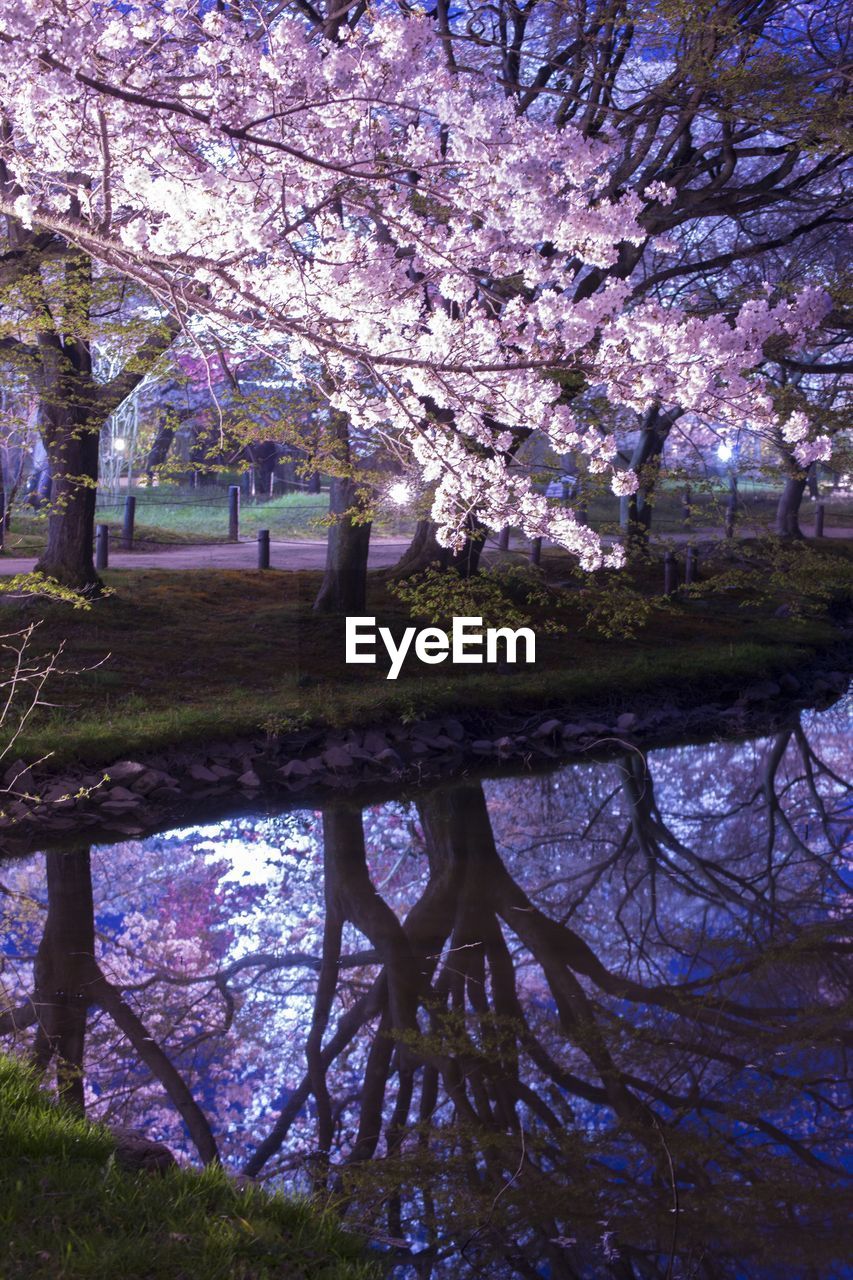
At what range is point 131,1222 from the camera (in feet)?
9.09

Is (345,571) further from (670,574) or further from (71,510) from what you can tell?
(670,574)

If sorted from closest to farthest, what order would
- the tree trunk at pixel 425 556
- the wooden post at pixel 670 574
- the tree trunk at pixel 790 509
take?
the tree trunk at pixel 425 556 < the wooden post at pixel 670 574 < the tree trunk at pixel 790 509

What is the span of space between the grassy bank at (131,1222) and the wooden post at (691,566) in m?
12.3

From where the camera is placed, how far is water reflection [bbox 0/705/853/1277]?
3.42m

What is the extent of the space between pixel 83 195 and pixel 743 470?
9.52 metres

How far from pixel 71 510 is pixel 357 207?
6996 millimetres

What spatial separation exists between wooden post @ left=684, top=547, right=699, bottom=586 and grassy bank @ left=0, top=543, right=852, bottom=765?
758 mm

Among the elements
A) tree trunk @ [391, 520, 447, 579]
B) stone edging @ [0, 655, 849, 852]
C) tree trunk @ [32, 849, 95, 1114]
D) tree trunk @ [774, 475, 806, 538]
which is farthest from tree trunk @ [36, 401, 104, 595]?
tree trunk @ [774, 475, 806, 538]

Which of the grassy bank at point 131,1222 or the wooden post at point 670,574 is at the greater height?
the wooden post at point 670,574

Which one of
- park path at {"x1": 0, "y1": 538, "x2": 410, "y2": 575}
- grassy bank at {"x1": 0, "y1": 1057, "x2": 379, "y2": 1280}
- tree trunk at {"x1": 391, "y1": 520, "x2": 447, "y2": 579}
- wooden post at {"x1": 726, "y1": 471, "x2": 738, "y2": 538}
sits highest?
wooden post at {"x1": 726, "y1": 471, "x2": 738, "y2": 538}

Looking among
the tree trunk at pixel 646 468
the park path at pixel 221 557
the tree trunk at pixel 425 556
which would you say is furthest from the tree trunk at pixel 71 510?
the tree trunk at pixel 646 468

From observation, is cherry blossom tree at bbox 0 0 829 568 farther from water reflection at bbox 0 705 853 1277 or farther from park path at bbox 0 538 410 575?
park path at bbox 0 538 410 575

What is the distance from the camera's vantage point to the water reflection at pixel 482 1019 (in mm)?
3422

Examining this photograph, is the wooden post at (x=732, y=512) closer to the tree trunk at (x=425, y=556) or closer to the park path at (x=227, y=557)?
the park path at (x=227, y=557)
